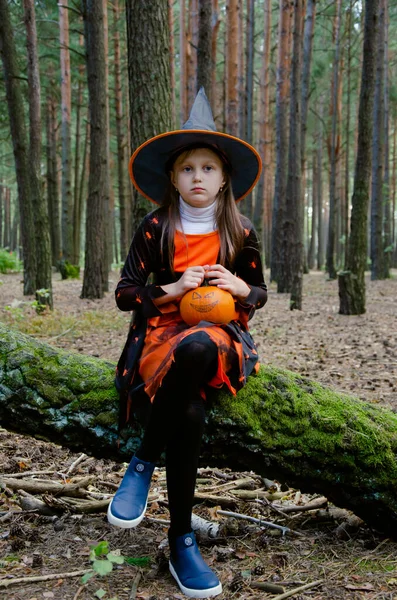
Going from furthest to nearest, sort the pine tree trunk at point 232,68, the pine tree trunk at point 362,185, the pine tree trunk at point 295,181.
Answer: the pine tree trunk at point 232,68 < the pine tree trunk at point 295,181 < the pine tree trunk at point 362,185

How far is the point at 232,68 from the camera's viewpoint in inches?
562

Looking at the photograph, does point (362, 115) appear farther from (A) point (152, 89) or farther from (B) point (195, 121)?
(B) point (195, 121)

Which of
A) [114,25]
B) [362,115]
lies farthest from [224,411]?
[114,25]

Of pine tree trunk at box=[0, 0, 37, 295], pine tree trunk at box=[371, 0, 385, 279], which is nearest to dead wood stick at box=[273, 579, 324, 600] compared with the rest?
pine tree trunk at box=[0, 0, 37, 295]

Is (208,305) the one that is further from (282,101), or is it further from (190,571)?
(282,101)

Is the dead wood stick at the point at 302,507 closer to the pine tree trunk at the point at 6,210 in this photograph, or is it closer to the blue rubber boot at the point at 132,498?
→ the blue rubber boot at the point at 132,498

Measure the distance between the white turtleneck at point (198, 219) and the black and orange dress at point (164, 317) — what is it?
4 cm

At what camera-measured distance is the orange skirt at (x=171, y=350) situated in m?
2.37

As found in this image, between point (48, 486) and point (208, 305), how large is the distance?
1.59 metres

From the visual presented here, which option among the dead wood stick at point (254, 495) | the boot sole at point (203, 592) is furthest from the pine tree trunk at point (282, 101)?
the boot sole at point (203, 592)

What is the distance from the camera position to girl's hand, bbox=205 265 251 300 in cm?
253

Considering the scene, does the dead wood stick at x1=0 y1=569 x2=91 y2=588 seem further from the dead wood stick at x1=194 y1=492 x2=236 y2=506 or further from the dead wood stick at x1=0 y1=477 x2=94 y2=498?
the dead wood stick at x1=194 y1=492 x2=236 y2=506

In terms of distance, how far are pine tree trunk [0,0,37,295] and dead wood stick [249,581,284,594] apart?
9.41 m

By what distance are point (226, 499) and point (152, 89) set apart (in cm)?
385
